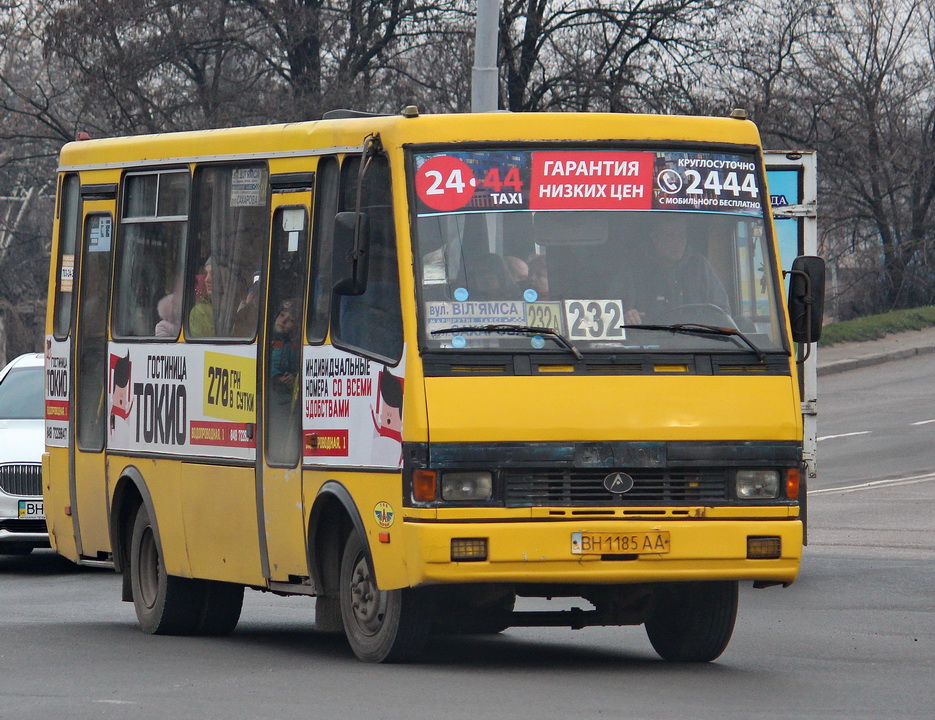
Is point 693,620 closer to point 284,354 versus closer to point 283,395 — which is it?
point 283,395

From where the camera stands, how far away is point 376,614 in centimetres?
923

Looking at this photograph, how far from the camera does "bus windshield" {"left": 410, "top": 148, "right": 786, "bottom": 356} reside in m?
8.83

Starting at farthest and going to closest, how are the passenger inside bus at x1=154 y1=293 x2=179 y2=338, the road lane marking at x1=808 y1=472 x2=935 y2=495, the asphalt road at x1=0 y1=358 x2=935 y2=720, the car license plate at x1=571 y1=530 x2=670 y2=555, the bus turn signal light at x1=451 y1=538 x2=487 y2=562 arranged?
1. the road lane marking at x1=808 y1=472 x2=935 y2=495
2. the passenger inside bus at x1=154 y1=293 x2=179 y2=338
3. the car license plate at x1=571 y1=530 x2=670 y2=555
4. the bus turn signal light at x1=451 y1=538 x2=487 y2=562
5. the asphalt road at x1=0 y1=358 x2=935 y2=720

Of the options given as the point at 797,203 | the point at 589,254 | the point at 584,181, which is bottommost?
the point at 589,254

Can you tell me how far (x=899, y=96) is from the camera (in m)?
37.5

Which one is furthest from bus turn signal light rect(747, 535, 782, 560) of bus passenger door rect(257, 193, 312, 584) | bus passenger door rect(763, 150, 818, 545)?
bus passenger door rect(763, 150, 818, 545)

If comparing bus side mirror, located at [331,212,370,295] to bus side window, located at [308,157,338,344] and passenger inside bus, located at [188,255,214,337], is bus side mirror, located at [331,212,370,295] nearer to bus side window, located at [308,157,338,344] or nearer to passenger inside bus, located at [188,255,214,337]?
bus side window, located at [308,157,338,344]

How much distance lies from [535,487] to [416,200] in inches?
57.8

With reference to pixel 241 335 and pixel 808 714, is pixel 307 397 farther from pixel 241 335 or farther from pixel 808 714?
pixel 808 714

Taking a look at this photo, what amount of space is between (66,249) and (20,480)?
3.60m

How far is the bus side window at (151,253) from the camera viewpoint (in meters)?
11.3

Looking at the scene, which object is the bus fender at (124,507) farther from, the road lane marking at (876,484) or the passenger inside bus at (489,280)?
the road lane marking at (876,484)

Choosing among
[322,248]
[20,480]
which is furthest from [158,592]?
[20,480]

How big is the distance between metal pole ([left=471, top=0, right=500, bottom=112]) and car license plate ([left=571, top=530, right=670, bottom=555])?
8.30 m
